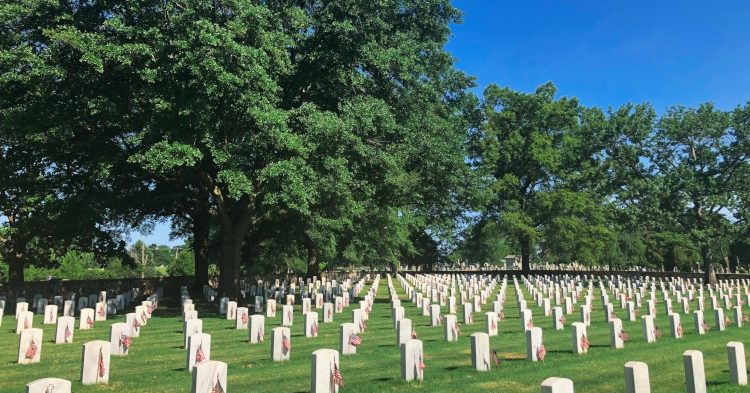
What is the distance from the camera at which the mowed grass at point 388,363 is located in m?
7.38

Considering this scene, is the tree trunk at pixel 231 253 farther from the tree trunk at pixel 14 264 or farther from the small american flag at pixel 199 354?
the tree trunk at pixel 14 264

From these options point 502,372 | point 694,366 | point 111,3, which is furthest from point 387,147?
point 694,366

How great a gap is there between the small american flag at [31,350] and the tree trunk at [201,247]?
19.2 m

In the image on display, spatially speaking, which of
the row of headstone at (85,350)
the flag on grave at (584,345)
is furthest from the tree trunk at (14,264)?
the flag on grave at (584,345)

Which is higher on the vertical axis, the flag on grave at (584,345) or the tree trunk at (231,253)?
the tree trunk at (231,253)

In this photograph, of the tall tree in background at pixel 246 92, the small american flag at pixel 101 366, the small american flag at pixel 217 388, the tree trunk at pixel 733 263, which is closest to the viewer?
the small american flag at pixel 217 388

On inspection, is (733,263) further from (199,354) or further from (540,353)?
(199,354)

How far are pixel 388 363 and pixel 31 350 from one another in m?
6.16

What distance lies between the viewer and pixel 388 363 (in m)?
9.10

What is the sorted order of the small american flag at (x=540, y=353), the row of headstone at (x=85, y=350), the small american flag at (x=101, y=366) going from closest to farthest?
1. the row of headstone at (x=85, y=350)
2. the small american flag at (x=101, y=366)
3. the small american flag at (x=540, y=353)

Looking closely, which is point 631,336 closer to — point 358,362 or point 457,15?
point 358,362

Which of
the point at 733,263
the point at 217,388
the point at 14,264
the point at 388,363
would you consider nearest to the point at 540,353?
the point at 388,363

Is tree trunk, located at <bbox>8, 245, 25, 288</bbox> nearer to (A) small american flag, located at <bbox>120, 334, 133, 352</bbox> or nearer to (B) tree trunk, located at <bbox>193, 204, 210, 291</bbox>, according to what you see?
(B) tree trunk, located at <bbox>193, 204, 210, 291</bbox>

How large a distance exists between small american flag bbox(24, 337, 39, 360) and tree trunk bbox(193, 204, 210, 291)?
19240 mm
